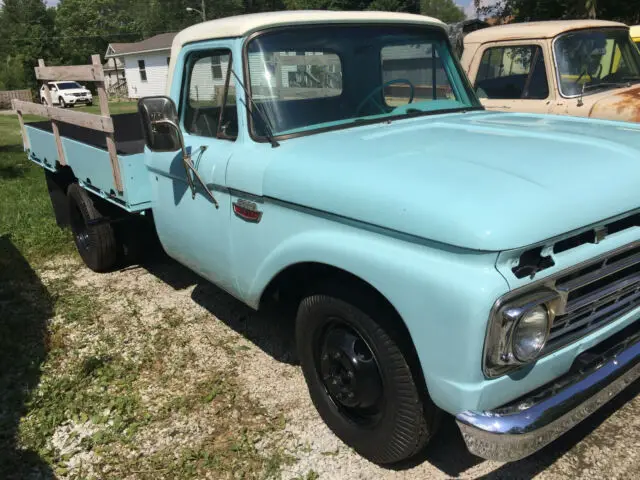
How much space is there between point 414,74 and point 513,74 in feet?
9.43

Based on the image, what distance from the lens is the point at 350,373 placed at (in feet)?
8.28

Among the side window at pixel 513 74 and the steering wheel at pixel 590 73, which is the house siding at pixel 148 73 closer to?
the side window at pixel 513 74

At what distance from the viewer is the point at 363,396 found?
2.51 meters

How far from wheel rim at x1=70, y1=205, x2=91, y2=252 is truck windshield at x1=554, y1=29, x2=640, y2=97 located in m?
4.93

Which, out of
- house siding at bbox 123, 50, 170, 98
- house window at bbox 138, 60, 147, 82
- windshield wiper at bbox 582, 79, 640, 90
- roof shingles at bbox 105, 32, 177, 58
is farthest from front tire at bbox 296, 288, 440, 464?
house window at bbox 138, 60, 147, 82

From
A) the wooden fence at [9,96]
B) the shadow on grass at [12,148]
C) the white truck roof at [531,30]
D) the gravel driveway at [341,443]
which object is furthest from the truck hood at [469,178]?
the wooden fence at [9,96]

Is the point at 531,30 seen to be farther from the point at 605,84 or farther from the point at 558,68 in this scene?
the point at 605,84

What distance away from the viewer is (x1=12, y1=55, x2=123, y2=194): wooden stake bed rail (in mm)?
4062

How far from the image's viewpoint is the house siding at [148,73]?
38.9 m

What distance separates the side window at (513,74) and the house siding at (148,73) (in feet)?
113

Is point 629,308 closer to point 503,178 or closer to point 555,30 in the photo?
point 503,178

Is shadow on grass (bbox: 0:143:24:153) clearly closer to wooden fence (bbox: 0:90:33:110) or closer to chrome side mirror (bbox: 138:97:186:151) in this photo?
chrome side mirror (bbox: 138:97:186:151)

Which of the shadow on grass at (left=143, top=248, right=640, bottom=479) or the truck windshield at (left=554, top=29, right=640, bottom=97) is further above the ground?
the truck windshield at (left=554, top=29, right=640, bottom=97)

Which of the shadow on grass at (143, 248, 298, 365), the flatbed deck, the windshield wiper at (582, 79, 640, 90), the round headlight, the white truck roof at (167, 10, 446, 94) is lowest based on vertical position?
the shadow on grass at (143, 248, 298, 365)
